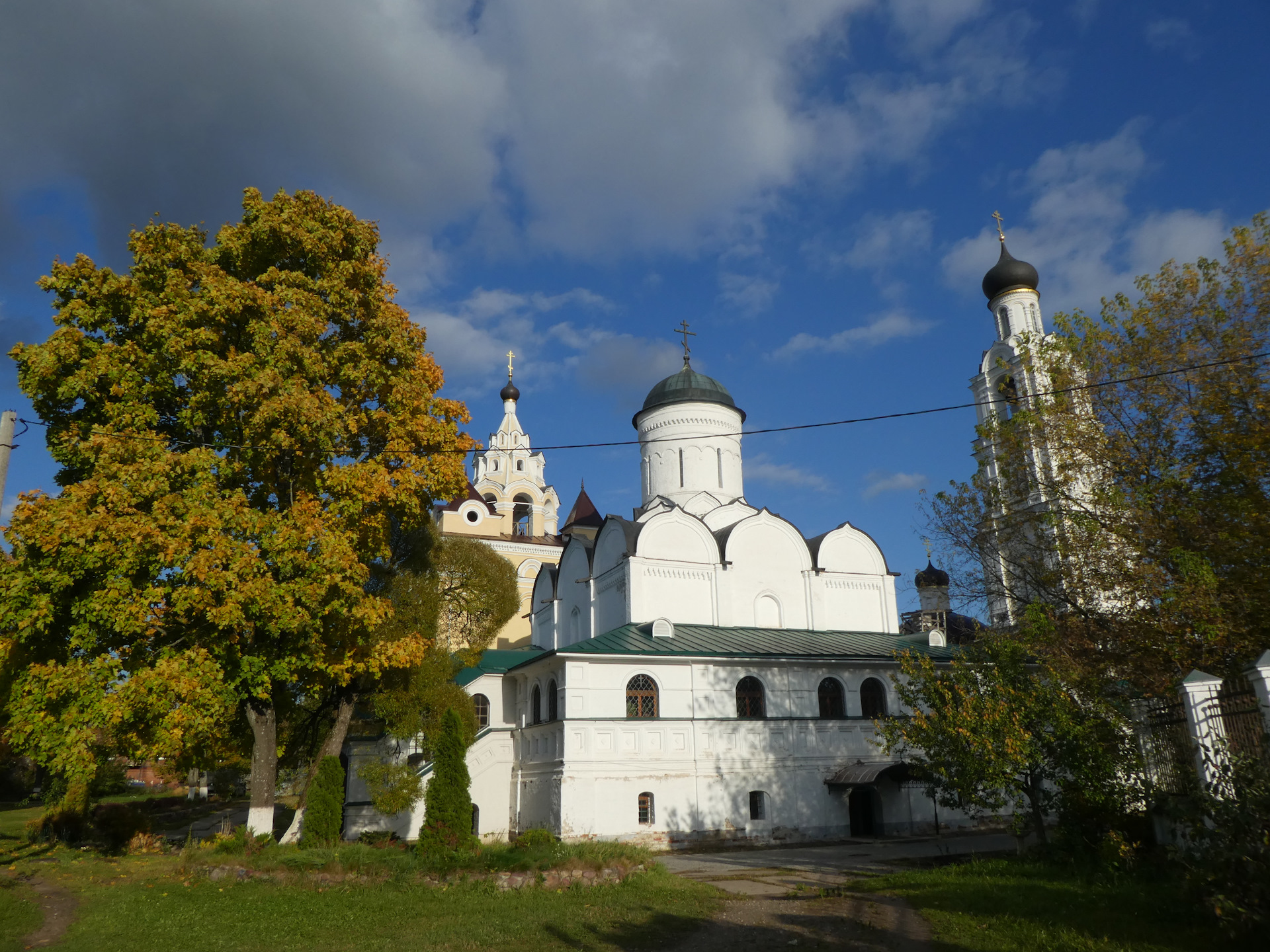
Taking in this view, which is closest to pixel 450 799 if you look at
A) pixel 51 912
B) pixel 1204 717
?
pixel 51 912

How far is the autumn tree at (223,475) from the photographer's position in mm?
11406

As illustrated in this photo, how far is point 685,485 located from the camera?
88.8 feet

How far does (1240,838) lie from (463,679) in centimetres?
1908

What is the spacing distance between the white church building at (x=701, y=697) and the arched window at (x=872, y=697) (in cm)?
4

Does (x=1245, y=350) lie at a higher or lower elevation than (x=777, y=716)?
higher

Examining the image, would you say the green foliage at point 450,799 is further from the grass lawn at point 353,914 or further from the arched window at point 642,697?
the arched window at point 642,697

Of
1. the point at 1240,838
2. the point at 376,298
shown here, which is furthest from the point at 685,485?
the point at 1240,838

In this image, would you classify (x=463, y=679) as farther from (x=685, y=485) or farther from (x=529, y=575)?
(x=529, y=575)

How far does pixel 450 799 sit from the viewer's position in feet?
46.8

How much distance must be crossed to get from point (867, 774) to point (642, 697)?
17.7 feet

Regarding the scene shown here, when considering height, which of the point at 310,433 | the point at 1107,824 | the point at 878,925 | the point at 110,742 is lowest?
the point at 878,925

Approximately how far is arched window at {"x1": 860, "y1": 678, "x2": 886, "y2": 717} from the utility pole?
58.7 feet

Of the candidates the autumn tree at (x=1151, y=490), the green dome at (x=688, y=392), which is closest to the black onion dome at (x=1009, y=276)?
the green dome at (x=688, y=392)

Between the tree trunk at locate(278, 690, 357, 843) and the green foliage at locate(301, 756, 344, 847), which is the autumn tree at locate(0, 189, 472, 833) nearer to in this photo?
the tree trunk at locate(278, 690, 357, 843)
